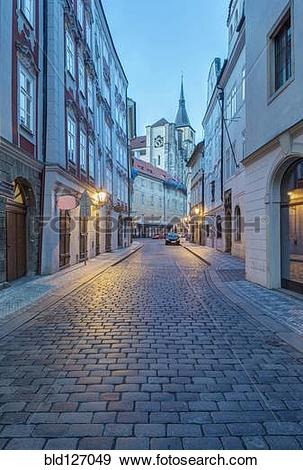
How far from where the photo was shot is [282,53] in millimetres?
10430

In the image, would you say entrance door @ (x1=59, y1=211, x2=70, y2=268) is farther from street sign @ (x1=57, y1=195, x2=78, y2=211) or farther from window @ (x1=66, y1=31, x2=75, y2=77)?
window @ (x1=66, y1=31, x2=75, y2=77)

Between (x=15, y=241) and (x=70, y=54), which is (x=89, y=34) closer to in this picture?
(x=70, y=54)

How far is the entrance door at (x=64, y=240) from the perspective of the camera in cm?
1625

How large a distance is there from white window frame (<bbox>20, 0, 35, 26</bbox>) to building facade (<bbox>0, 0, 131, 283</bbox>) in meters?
0.04

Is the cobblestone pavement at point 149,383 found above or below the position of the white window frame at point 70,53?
below

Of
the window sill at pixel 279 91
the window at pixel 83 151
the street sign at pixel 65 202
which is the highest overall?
the window at pixel 83 151

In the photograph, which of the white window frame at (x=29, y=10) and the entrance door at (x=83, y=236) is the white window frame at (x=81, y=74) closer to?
the white window frame at (x=29, y=10)

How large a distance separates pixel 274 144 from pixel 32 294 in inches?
277

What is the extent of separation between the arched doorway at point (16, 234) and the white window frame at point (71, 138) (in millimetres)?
4740

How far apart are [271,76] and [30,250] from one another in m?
9.12

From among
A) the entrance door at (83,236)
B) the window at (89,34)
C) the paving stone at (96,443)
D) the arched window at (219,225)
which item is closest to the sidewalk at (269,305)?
the paving stone at (96,443)

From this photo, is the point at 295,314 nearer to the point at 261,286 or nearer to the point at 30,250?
the point at 261,286

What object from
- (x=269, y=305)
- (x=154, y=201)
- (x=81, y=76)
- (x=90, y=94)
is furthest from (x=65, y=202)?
(x=154, y=201)

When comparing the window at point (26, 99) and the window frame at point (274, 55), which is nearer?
the window frame at point (274, 55)
